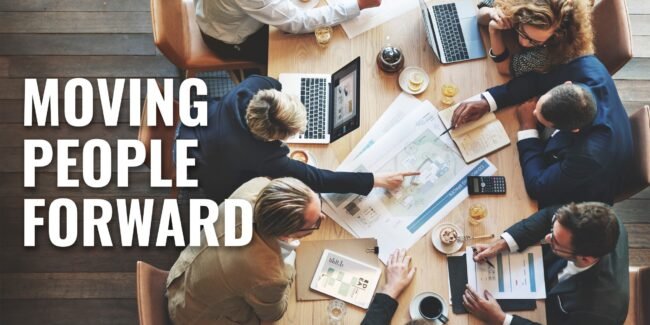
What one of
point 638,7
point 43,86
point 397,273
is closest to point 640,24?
point 638,7

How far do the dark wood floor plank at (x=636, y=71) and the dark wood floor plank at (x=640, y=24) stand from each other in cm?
17

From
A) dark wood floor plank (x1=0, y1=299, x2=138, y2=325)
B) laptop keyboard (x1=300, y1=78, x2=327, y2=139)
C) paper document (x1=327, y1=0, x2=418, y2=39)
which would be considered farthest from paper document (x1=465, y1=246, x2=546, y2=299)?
dark wood floor plank (x1=0, y1=299, x2=138, y2=325)

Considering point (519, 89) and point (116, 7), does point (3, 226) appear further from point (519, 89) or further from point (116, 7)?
point (519, 89)

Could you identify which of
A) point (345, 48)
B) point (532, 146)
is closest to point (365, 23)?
point (345, 48)

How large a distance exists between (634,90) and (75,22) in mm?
3203

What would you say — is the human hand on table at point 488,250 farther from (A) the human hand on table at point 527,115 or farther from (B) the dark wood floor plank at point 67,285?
(B) the dark wood floor plank at point 67,285

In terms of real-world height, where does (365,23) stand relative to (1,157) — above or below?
above

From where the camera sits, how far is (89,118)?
3441mm

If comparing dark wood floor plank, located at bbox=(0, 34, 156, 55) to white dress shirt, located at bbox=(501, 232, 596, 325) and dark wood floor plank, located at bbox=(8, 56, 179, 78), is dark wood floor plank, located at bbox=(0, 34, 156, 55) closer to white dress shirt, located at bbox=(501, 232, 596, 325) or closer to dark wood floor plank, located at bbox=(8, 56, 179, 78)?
dark wood floor plank, located at bbox=(8, 56, 179, 78)

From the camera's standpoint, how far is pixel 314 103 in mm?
2576

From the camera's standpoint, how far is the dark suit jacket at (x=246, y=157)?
2363 mm

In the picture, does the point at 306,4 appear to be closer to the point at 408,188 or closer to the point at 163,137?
the point at 163,137

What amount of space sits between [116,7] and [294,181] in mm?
2177

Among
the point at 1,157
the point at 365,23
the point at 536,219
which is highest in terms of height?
the point at 365,23
